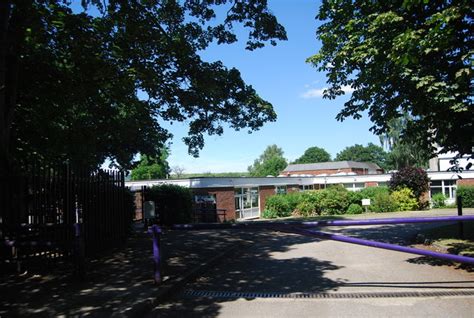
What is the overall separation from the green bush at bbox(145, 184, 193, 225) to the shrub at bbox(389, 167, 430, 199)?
59.6ft

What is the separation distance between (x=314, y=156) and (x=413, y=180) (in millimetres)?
98073

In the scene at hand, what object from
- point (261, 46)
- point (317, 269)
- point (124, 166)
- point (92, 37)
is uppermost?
point (261, 46)

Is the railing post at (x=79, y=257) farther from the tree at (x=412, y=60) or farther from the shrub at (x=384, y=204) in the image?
the shrub at (x=384, y=204)

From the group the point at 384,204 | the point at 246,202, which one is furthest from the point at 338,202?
the point at 246,202

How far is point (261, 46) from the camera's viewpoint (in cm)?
1445

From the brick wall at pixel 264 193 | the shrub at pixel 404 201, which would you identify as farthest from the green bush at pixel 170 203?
the brick wall at pixel 264 193

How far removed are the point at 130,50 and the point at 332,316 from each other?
26.6ft

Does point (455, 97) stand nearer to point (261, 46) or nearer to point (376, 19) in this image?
point (376, 19)

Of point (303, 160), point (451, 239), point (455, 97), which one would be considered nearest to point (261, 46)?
point (455, 97)

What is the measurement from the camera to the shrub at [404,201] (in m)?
32.4

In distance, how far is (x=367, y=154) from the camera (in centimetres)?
12925

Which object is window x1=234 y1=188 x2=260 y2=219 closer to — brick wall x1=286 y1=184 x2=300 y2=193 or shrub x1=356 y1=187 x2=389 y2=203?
brick wall x1=286 y1=184 x2=300 y2=193

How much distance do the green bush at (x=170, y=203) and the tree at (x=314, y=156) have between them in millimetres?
110335

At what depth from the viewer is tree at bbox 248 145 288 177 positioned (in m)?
121
